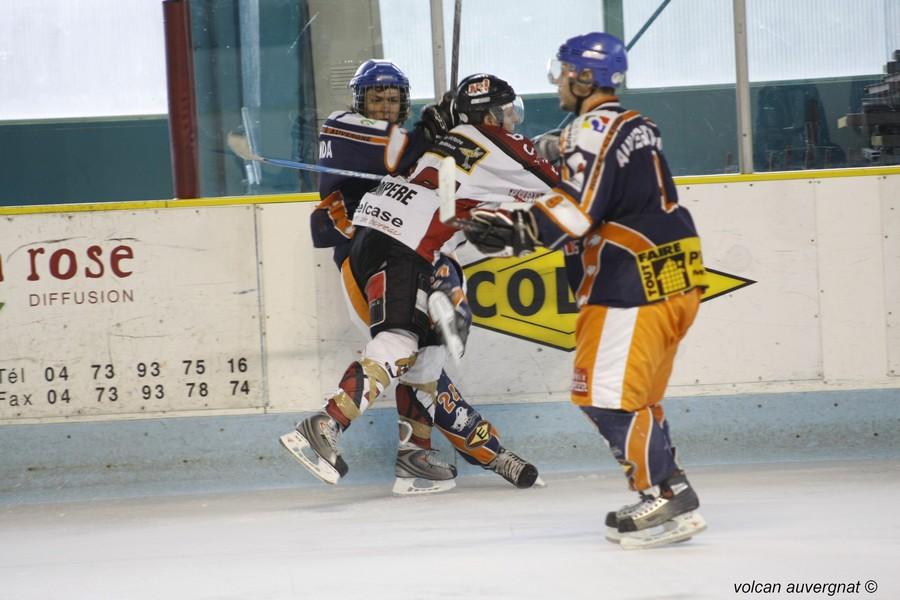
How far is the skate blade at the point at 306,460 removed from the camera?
3604 mm

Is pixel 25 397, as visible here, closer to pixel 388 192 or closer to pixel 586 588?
pixel 388 192

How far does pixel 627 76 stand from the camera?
14.7 ft

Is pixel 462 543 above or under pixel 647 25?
under

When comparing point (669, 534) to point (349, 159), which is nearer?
point (669, 534)

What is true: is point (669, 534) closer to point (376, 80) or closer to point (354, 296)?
point (354, 296)

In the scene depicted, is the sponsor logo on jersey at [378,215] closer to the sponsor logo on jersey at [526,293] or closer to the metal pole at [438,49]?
the sponsor logo on jersey at [526,293]

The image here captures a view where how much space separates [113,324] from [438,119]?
54.6 inches

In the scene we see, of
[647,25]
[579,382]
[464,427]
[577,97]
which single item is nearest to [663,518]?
[579,382]

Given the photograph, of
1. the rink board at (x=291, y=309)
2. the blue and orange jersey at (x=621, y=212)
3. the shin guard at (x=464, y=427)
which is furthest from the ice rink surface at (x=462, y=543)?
the blue and orange jersey at (x=621, y=212)

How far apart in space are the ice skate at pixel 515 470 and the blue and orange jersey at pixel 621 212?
1139 millimetres

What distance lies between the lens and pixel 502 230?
3.07 m

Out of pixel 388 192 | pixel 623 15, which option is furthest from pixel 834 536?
pixel 623 15

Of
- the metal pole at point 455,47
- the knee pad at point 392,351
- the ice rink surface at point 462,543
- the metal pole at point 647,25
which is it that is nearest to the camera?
the ice rink surface at point 462,543

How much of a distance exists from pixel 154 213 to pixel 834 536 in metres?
2.59
